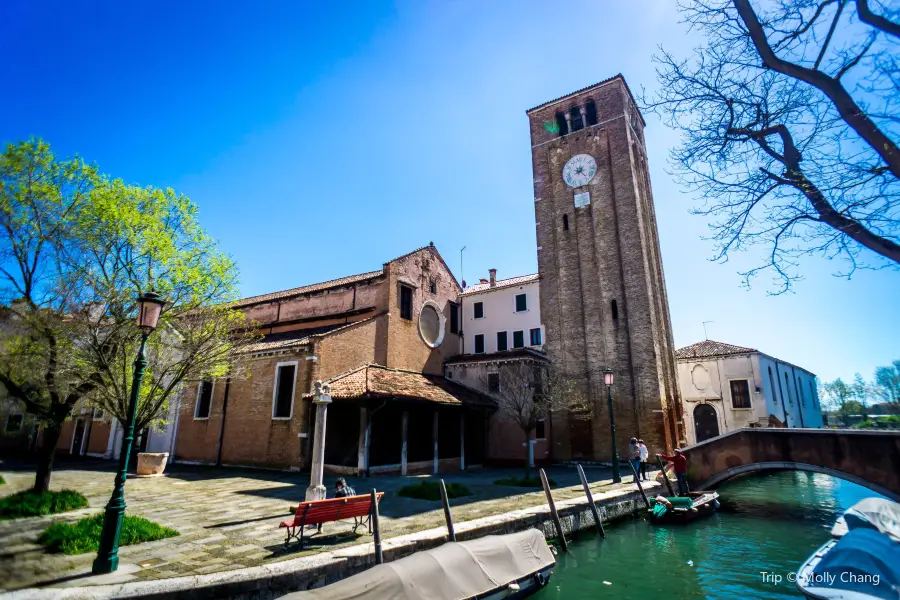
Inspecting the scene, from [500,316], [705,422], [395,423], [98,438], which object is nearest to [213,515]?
[395,423]

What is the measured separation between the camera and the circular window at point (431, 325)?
24.6m

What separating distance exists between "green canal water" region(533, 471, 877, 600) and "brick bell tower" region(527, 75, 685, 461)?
6.50m

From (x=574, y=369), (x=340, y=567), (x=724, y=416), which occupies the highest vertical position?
(x=574, y=369)

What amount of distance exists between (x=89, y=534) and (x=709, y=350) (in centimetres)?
3606

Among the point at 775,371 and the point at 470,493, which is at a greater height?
the point at 775,371

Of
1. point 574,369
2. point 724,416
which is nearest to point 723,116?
point 574,369

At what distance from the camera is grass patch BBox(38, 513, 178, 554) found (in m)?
7.14

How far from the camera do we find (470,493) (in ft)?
44.3

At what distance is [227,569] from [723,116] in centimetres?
970

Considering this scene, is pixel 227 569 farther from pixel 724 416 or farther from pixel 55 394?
pixel 724 416

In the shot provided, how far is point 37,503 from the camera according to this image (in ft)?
31.5

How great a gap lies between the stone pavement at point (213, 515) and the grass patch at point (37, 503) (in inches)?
13.6

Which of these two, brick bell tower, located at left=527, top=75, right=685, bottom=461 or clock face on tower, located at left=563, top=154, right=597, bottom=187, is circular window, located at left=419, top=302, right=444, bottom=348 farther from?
clock face on tower, located at left=563, top=154, right=597, bottom=187

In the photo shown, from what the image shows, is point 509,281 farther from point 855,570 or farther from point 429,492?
point 855,570
